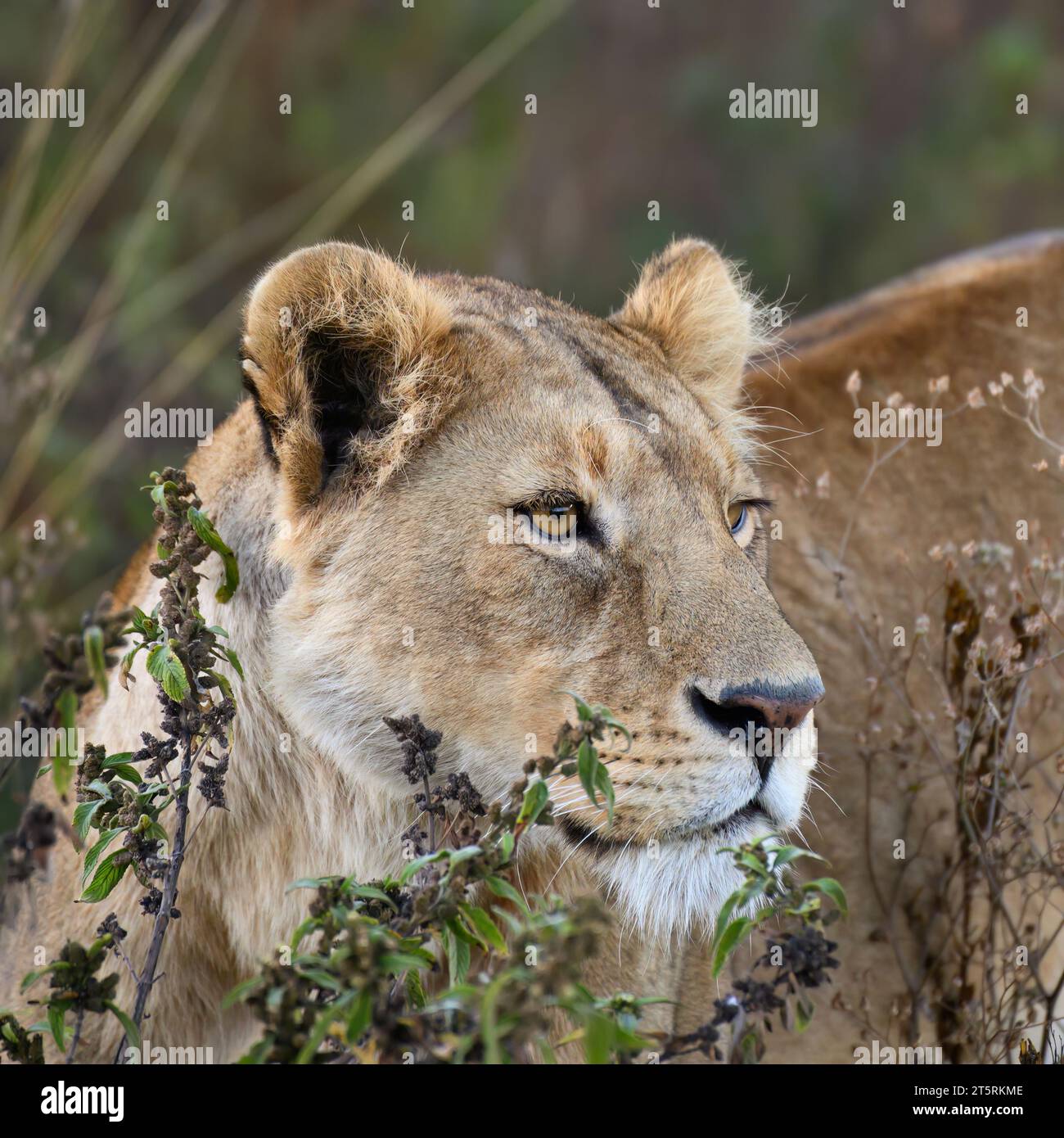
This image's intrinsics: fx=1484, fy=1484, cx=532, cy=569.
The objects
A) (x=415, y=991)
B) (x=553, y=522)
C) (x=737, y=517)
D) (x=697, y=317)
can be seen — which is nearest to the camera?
(x=415, y=991)

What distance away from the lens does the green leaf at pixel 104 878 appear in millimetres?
2945

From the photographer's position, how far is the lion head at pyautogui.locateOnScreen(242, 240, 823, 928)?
10.1 feet

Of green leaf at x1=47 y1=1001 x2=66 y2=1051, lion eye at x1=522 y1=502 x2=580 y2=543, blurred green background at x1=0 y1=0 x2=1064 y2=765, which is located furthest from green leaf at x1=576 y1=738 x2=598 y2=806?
blurred green background at x1=0 y1=0 x2=1064 y2=765

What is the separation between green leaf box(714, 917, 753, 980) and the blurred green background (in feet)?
18.1

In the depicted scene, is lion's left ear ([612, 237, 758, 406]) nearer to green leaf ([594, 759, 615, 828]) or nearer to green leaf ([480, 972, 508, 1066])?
green leaf ([594, 759, 615, 828])

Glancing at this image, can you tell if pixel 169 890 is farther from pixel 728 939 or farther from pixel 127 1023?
pixel 728 939

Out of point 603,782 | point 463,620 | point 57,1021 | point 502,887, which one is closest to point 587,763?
point 603,782

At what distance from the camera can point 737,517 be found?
12.4 ft

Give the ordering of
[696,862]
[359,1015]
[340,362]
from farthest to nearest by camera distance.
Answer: [340,362] < [696,862] < [359,1015]

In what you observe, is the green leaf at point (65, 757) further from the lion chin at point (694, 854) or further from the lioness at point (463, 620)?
the lion chin at point (694, 854)

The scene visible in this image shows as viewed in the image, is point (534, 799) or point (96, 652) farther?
point (96, 652)

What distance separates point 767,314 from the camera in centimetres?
457

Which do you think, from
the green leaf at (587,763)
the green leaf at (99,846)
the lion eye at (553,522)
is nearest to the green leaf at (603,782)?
the green leaf at (587,763)

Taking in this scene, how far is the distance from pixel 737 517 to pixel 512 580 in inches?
31.7
